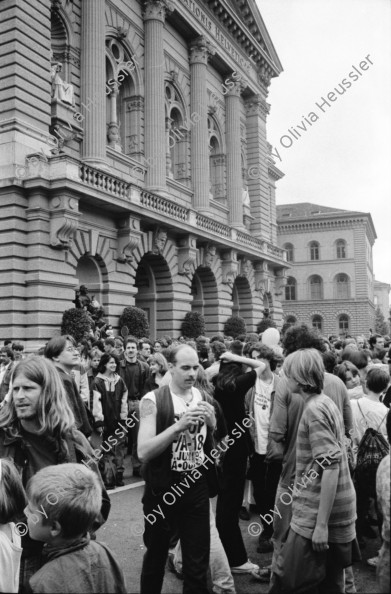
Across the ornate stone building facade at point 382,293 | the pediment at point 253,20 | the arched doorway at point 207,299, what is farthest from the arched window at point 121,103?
the ornate stone building facade at point 382,293

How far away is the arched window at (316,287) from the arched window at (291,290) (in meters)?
2.00

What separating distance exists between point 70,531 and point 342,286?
2443 inches

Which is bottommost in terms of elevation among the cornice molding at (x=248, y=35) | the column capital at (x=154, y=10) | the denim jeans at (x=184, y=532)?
the denim jeans at (x=184, y=532)

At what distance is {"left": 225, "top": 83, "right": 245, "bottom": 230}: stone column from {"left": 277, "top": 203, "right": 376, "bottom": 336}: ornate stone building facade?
31.2 m

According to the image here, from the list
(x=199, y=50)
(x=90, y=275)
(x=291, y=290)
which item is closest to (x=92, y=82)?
(x=90, y=275)

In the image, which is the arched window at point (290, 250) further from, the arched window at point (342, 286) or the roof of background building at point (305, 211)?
the arched window at point (342, 286)

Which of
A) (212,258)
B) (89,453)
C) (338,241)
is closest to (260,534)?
(89,453)

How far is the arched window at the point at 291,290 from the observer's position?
210ft

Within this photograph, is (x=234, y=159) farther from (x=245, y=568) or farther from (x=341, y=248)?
(x=341, y=248)

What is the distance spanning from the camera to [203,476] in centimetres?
392

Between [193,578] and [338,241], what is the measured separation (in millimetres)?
60710

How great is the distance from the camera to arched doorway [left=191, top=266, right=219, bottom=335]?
2699 cm

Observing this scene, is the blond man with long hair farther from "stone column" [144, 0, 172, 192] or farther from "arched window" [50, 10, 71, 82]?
"stone column" [144, 0, 172, 192]

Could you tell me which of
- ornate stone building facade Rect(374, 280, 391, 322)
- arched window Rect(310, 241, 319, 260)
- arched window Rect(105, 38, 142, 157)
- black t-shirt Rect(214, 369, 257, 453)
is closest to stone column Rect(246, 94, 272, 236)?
arched window Rect(105, 38, 142, 157)
